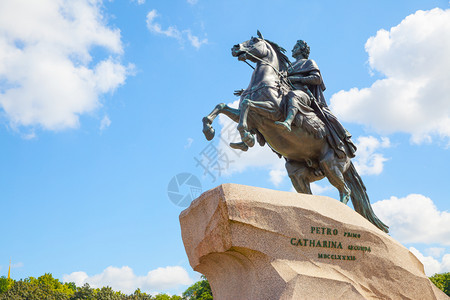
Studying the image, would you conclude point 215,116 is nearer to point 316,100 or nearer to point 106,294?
point 316,100

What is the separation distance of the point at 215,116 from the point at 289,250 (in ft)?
12.1

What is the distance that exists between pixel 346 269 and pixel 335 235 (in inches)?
19.2

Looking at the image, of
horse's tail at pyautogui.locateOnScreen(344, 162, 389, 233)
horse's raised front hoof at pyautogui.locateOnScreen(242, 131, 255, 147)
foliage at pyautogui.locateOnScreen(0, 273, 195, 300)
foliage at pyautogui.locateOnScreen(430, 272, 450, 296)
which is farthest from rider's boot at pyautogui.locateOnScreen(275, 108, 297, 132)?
foliage at pyautogui.locateOnScreen(430, 272, 450, 296)

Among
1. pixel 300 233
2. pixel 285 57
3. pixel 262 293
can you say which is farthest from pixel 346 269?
pixel 285 57

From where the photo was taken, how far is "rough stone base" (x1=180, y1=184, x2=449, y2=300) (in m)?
5.64

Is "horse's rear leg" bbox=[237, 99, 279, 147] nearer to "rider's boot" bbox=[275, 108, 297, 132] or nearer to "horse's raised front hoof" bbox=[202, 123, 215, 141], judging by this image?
"rider's boot" bbox=[275, 108, 297, 132]

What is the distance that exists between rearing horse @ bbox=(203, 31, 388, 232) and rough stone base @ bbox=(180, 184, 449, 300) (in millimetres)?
2617

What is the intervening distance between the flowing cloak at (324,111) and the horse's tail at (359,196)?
495mm

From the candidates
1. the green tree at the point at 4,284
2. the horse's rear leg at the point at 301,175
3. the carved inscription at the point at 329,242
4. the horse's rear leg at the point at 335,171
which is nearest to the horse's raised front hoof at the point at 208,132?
the horse's rear leg at the point at 301,175

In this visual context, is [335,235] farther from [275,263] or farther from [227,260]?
[227,260]

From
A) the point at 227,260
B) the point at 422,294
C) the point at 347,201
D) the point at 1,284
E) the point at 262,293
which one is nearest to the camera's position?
the point at 262,293

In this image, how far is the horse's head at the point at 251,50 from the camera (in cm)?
971

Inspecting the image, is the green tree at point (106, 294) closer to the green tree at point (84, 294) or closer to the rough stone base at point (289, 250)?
the green tree at point (84, 294)

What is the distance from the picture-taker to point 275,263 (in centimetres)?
571
